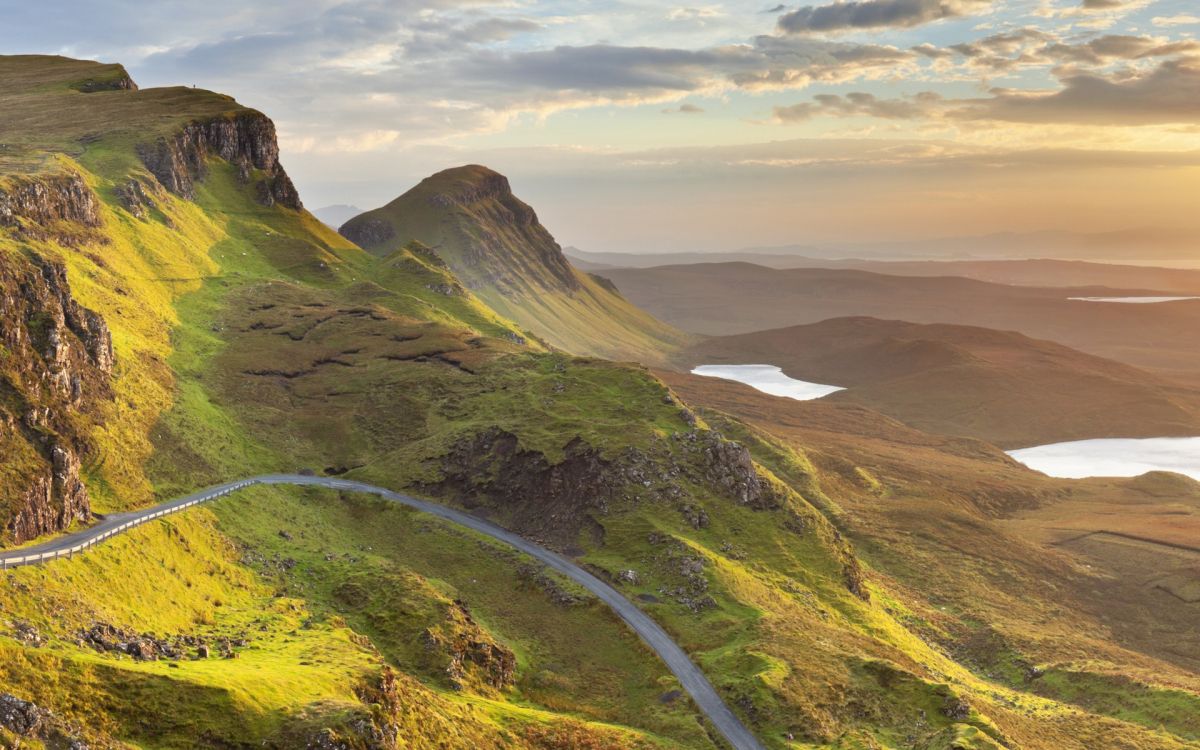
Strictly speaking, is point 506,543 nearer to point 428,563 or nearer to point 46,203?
point 428,563

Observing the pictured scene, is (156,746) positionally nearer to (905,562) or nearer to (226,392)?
(226,392)

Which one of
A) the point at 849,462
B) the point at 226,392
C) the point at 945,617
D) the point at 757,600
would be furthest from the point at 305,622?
the point at 849,462

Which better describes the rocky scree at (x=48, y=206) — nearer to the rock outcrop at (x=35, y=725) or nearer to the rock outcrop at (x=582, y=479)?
the rock outcrop at (x=582, y=479)

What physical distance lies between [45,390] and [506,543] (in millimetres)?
49392

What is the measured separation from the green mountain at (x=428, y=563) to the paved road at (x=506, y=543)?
4.68ft

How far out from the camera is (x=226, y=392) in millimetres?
119875

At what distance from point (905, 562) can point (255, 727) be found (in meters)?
115

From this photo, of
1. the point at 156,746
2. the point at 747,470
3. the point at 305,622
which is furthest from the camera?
the point at 747,470

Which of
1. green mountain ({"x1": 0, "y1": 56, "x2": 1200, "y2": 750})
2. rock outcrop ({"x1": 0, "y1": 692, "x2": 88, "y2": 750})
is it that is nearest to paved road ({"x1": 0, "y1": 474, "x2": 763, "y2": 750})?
green mountain ({"x1": 0, "y1": 56, "x2": 1200, "y2": 750})

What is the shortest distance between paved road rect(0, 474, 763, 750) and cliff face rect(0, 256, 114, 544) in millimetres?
3230

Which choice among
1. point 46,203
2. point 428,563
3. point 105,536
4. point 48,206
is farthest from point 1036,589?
point 46,203

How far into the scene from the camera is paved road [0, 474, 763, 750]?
210 ft

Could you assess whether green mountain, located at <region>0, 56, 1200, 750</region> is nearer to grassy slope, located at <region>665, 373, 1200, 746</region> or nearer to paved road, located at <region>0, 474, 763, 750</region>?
grassy slope, located at <region>665, 373, 1200, 746</region>

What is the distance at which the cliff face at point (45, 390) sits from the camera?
2640 inches
